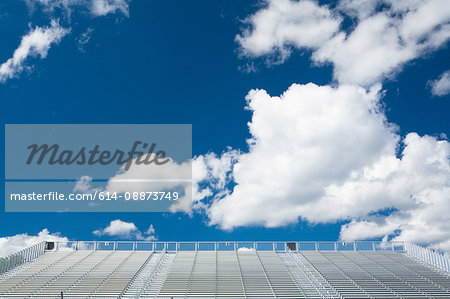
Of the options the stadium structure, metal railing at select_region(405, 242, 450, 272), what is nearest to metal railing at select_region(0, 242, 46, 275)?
the stadium structure

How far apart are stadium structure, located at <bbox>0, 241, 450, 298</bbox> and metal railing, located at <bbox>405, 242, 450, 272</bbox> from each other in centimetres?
10

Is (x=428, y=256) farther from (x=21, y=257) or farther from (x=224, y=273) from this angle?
(x=21, y=257)

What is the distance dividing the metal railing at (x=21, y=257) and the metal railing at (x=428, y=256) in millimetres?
42239

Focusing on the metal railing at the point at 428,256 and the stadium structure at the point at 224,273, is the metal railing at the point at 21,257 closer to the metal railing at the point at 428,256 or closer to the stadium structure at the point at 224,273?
the stadium structure at the point at 224,273

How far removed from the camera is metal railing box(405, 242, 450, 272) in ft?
118

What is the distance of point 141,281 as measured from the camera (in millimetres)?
32125

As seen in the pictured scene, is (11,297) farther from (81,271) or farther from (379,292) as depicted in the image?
(379,292)

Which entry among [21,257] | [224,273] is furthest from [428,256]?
[21,257]

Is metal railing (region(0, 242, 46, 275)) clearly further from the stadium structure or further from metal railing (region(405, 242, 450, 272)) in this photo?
metal railing (region(405, 242, 450, 272))

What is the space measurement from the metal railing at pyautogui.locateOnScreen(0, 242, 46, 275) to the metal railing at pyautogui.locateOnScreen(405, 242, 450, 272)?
139 ft

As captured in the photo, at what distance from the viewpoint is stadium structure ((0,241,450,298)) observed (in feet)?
98.7

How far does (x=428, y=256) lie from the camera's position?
127 ft

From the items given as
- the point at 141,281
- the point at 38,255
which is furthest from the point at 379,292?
the point at 38,255

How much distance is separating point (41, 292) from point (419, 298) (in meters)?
30.7
